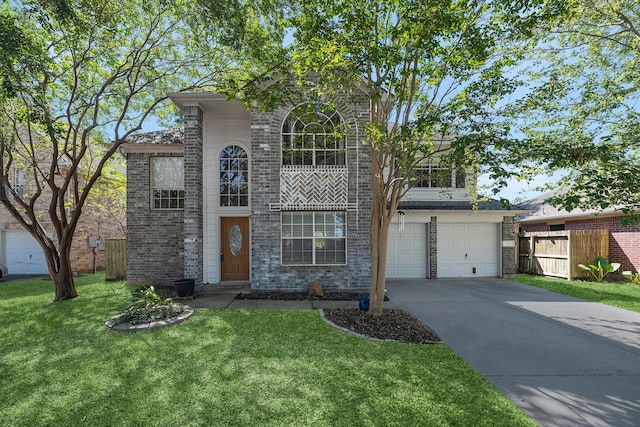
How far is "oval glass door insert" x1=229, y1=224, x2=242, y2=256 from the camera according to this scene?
10.2 metres

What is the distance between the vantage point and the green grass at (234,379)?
3.19 meters

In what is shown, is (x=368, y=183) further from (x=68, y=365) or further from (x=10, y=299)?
(x=10, y=299)

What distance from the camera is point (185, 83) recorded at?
10.2m

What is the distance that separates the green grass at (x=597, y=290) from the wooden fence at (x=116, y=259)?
16.4m

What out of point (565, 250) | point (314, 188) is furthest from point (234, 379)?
point (565, 250)

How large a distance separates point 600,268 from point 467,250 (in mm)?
5101

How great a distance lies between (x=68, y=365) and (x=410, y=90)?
25.4 ft

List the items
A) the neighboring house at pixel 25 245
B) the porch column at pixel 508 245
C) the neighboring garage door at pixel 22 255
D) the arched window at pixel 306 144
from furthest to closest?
Answer: the neighboring garage door at pixel 22 255 → the neighboring house at pixel 25 245 → the porch column at pixel 508 245 → the arched window at pixel 306 144

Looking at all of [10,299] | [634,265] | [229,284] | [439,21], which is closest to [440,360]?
[439,21]

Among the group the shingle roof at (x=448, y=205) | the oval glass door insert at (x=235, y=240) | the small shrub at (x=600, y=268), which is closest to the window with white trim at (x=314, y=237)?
the oval glass door insert at (x=235, y=240)

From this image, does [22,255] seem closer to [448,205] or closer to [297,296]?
[297,296]

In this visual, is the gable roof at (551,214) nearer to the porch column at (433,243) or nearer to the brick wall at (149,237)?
the porch column at (433,243)

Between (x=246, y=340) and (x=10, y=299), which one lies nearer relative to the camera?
(x=246, y=340)

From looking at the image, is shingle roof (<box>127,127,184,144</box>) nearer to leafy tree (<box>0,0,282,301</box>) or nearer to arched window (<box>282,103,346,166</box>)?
leafy tree (<box>0,0,282,301</box>)
